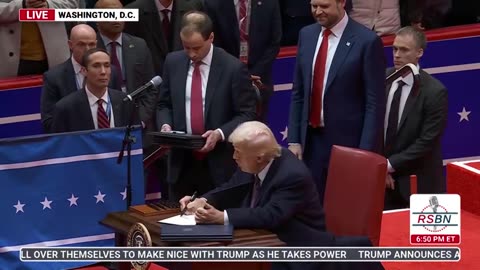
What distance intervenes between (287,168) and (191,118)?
1737mm

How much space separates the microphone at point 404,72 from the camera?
30.1 ft

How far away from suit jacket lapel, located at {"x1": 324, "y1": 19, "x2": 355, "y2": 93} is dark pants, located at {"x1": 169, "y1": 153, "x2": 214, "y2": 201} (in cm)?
104

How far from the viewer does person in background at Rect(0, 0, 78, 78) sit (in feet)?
32.9

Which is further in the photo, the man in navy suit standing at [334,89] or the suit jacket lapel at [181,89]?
the suit jacket lapel at [181,89]

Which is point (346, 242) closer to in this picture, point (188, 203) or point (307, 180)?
point (307, 180)

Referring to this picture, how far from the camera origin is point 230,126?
8.90 meters

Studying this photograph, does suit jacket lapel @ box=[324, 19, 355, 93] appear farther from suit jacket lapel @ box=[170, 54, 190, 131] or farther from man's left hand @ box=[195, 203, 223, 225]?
man's left hand @ box=[195, 203, 223, 225]

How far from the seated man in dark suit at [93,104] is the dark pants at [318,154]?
1.25 metres

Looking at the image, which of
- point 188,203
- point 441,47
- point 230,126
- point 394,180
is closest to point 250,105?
point 230,126

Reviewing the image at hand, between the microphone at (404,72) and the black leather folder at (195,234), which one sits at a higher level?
the microphone at (404,72)

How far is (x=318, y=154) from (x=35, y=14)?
2580 millimetres

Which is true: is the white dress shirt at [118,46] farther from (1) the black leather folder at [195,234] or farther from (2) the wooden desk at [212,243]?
(1) the black leather folder at [195,234]

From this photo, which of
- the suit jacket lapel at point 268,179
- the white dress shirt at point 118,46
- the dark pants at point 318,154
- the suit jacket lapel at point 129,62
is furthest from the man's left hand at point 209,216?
the white dress shirt at point 118,46

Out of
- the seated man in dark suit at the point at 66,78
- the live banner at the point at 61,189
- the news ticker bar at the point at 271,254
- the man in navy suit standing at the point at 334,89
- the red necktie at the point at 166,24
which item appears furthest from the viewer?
the red necktie at the point at 166,24
